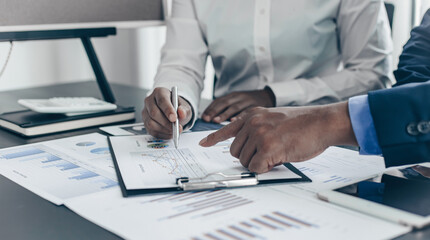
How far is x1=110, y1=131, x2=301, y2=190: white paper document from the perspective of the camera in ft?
2.31

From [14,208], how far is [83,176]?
0.42ft

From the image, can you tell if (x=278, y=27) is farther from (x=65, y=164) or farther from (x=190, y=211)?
(x=190, y=211)

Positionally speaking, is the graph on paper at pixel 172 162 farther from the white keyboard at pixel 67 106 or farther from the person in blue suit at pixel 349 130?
the white keyboard at pixel 67 106

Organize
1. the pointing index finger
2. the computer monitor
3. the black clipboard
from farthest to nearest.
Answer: the computer monitor, the pointing index finger, the black clipboard

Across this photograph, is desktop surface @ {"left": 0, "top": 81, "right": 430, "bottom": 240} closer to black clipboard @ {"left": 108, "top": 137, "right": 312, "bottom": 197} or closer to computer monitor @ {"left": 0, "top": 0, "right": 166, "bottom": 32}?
black clipboard @ {"left": 108, "top": 137, "right": 312, "bottom": 197}

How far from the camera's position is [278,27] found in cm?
138

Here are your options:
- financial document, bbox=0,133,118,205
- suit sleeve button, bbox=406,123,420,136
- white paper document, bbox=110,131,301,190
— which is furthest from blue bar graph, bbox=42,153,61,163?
suit sleeve button, bbox=406,123,420,136

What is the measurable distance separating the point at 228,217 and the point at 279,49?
2.95ft

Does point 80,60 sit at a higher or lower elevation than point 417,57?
lower

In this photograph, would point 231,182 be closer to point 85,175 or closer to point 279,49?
point 85,175

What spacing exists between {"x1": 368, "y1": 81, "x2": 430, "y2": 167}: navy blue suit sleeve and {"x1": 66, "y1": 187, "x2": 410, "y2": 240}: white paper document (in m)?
0.15

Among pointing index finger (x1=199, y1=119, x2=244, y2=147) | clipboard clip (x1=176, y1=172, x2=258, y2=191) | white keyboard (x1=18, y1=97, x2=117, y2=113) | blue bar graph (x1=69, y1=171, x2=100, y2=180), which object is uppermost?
pointing index finger (x1=199, y1=119, x2=244, y2=147)

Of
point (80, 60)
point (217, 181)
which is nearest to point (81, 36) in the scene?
point (217, 181)

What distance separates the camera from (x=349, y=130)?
2.27 ft
